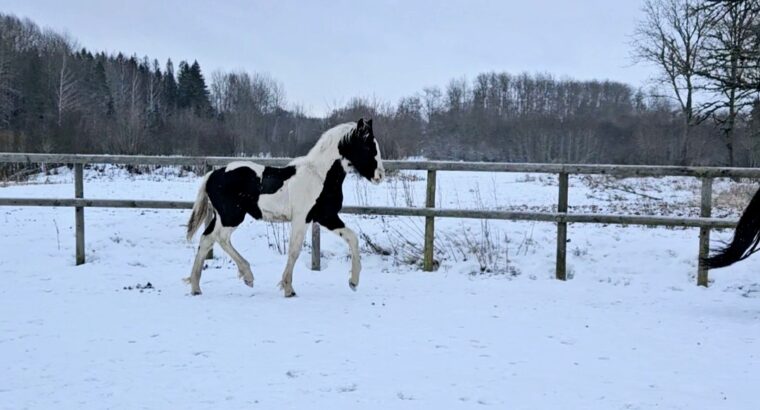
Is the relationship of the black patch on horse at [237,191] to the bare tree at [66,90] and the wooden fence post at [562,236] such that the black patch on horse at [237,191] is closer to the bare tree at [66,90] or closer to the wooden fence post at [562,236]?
the wooden fence post at [562,236]

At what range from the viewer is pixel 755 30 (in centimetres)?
1065

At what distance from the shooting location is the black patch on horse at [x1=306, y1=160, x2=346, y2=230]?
5797mm

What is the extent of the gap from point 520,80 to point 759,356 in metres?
81.8

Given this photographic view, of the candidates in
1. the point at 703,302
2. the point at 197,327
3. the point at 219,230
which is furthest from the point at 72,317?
the point at 703,302

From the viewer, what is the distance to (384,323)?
477 cm

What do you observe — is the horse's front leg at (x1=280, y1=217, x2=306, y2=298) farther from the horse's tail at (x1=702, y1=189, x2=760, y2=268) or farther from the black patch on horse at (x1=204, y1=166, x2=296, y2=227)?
the horse's tail at (x1=702, y1=189, x2=760, y2=268)

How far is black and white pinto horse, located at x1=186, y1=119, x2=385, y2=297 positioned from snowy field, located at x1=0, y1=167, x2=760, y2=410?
489mm

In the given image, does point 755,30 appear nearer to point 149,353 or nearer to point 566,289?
point 566,289

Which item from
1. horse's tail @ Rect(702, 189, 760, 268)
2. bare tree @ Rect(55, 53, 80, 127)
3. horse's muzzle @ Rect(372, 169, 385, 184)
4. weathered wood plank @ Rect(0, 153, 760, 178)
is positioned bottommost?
horse's tail @ Rect(702, 189, 760, 268)

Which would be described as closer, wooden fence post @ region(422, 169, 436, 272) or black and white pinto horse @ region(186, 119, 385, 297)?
black and white pinto horse @ region(186, 119, 385, 297)

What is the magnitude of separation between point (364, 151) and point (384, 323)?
1.82 metres

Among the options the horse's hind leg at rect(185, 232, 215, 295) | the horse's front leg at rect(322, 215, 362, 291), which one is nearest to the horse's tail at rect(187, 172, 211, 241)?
the horse's hind leg at rect(185, 232, 215, 295)

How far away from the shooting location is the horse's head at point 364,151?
227 inches

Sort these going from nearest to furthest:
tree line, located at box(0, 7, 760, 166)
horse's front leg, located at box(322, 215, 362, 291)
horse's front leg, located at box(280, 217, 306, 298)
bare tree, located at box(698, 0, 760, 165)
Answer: horse's front leg, located at box(280, 217, 306, 298) → horse's front leg, located at box(322, 215, 362, 291) → bare tree, located at box(698, 0, 760, 165) → tree line, located at box(0, 7, 760, 166)
